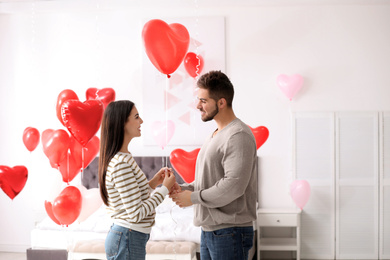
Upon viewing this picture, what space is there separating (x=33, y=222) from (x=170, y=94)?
6.79 feet

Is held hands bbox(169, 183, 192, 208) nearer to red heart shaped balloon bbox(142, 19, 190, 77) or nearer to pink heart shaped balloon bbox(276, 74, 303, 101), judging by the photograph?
red heart shaped balloon bbox(142, 19, 190, 77)

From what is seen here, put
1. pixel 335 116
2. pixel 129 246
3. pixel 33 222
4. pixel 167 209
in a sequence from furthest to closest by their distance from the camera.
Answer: pixel 33 222
pixel 335 116
pixel 167 209
pixel 129 246

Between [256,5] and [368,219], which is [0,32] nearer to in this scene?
[256,5]

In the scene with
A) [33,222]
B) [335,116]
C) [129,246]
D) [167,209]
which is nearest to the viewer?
[129,246]

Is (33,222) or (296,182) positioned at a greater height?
(296,182)

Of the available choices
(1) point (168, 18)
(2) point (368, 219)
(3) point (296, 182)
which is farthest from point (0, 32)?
(2) point (368, 219)

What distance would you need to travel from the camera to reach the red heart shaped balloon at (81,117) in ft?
9.66

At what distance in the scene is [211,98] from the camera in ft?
7.31

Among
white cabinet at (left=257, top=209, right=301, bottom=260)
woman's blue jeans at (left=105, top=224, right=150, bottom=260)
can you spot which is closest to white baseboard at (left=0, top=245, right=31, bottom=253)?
white cabinet at (left=257, top=209, right=301, bottom=260)

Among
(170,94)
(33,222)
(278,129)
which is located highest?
(170,94)

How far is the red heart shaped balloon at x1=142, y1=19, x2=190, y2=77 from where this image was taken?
3047 mm

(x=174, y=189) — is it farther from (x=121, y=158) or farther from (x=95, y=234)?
(x=95, y=234)

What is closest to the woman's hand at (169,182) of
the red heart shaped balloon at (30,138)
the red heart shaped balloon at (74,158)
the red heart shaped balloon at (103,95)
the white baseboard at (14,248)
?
the red heart shaped balloon at (74,158)

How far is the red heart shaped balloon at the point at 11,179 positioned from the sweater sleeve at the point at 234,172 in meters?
2.07
